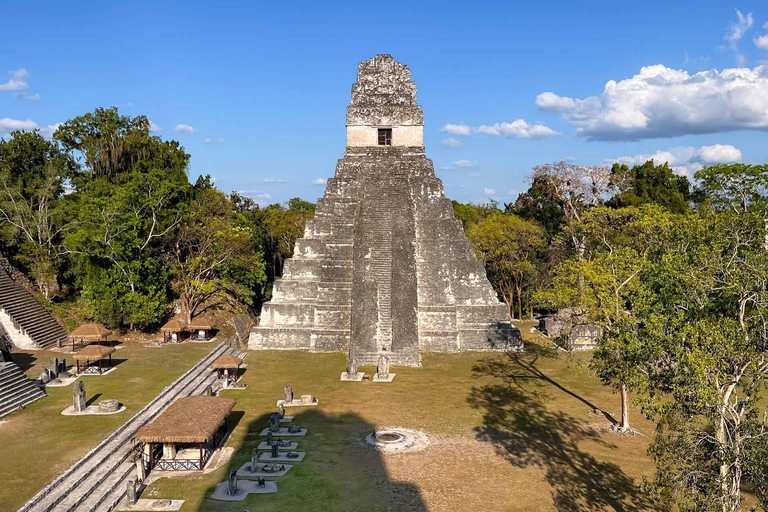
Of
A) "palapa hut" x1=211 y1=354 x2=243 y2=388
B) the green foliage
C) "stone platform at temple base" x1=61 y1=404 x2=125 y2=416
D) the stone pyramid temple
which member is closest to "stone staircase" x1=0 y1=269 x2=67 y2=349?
the stone pyramid temple

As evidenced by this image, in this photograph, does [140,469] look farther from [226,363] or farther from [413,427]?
[226,363]

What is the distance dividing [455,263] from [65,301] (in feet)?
74.9

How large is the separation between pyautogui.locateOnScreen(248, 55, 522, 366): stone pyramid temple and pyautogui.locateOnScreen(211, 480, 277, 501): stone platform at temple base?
1170 centimetres

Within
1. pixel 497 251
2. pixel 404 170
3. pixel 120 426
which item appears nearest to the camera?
pixel 120 426

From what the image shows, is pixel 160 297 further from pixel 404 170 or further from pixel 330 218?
pixel 404 170

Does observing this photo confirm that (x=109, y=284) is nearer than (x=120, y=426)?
No

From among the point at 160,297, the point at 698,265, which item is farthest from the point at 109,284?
the point at 698,265

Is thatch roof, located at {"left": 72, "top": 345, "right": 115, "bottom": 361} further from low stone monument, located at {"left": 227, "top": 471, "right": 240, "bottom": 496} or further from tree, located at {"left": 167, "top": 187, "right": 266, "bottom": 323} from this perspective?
low stone monument, located at {"left": 227, "top": 471, "right": 240, "bottom": 496}

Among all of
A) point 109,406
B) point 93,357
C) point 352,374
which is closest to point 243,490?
point 109,406

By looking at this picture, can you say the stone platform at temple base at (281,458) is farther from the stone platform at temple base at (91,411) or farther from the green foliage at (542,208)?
the green foliage at (542,208)

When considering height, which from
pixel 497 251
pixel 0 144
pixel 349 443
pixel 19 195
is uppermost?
pixel 0 144

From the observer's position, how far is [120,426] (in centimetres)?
1789

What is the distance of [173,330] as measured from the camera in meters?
29.8

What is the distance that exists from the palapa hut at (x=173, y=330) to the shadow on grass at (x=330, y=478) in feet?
41.8
